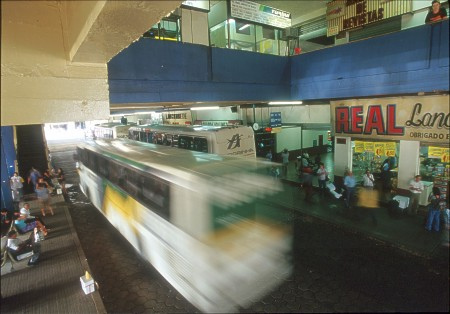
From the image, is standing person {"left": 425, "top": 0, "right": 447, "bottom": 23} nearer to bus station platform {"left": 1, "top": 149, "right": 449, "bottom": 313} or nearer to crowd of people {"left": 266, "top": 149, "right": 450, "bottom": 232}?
crowd of people {"left": 266, "top": 149, "right": 450, "bottom": 232}

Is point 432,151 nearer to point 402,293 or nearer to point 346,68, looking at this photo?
point 346,68

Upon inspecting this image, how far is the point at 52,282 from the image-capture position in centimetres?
675

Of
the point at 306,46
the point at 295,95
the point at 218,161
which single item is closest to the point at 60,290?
the point at 218,161

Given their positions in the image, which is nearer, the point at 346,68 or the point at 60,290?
the point at 60,290

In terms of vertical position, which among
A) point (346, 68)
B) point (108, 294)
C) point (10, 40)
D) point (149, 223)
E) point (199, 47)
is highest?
point (199, 47)

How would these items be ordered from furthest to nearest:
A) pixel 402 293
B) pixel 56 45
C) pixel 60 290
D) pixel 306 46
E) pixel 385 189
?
pixel 306 46, pixel 385 189, pixel 60 290, pixel 402 293, pixel 56 45

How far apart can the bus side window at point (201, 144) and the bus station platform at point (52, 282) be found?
5.63 metres

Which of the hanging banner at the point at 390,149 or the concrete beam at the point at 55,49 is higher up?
the concrete beam at the point at 55,49

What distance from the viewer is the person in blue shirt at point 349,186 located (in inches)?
439

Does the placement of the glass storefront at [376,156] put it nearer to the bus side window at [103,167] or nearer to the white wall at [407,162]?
the white wall at [407,162]

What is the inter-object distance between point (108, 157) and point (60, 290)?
4439 millimetres

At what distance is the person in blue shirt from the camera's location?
1116 centimetres

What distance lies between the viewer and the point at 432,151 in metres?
10.3

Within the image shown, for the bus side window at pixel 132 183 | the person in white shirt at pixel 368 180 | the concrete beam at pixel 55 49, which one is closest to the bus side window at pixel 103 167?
the bus side window at pixel 132 183
